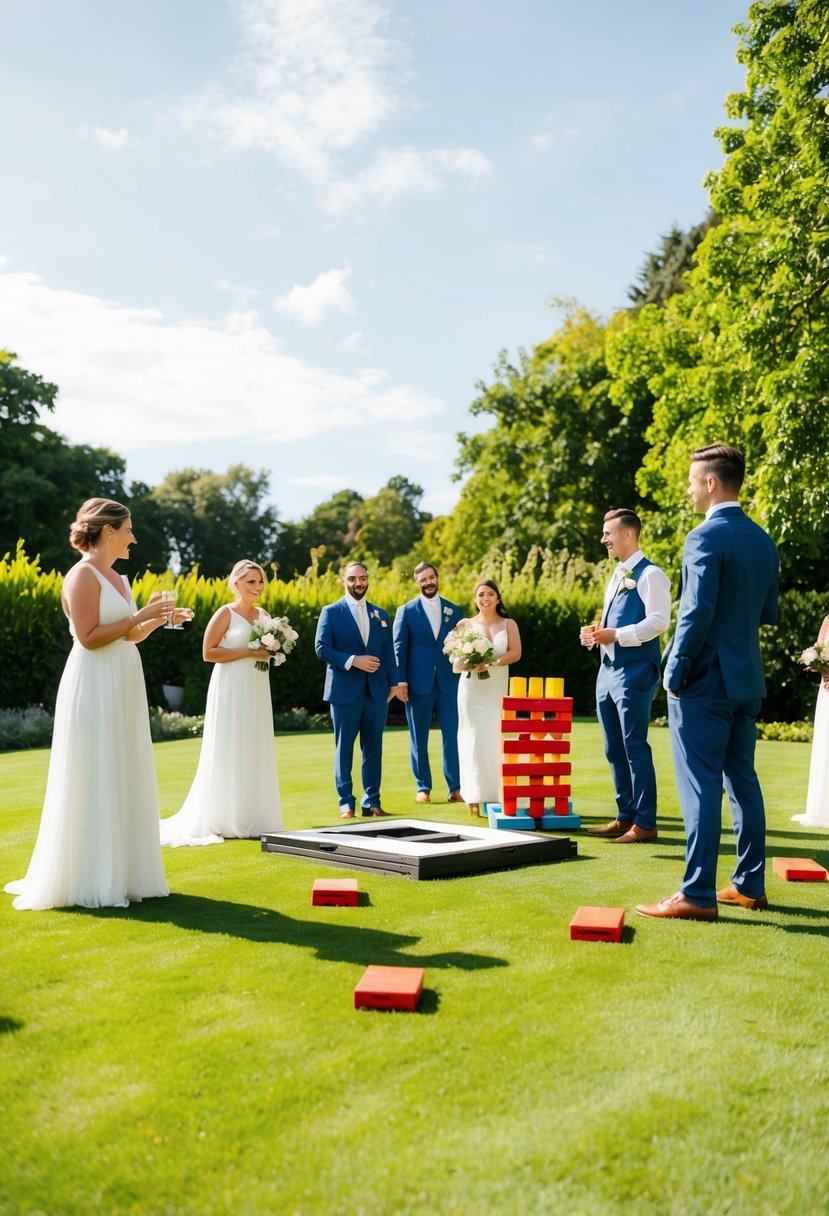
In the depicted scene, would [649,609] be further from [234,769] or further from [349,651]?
[234,769]

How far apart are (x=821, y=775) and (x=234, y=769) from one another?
5196 mm

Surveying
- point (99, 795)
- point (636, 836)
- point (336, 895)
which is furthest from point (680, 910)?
point (99, 795)

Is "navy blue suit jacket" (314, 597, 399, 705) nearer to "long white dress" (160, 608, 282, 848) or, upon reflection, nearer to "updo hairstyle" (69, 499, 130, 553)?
"long white dress" (160, 608, 282, 848)

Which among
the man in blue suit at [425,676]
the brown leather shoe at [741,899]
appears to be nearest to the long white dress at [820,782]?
the man in blue suit at [425,676]

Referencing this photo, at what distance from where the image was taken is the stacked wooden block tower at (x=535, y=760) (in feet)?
29.7

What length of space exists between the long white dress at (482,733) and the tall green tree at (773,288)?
34.0 ft

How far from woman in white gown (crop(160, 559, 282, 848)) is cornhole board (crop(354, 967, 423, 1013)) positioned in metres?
4.49

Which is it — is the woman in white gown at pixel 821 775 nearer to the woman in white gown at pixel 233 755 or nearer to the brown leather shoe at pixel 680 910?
the brown leather shoe at pixel 680 910

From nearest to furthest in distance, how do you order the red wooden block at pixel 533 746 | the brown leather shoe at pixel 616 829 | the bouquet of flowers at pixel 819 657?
the brown leather shoe at pixel 616 829 → the red wooden block at pixel 533 746 → the bouquet of flowers at pixel 819 657

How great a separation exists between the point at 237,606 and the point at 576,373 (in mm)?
29995

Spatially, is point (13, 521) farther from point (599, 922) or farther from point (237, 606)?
point (599, 922)

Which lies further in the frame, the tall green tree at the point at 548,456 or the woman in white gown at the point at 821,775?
the tall green tree at the point at 548,456

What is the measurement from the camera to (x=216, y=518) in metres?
60.6

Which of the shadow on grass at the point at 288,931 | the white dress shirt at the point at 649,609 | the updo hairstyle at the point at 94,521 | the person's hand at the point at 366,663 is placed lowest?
the shadow on grass at the point at 288,931
